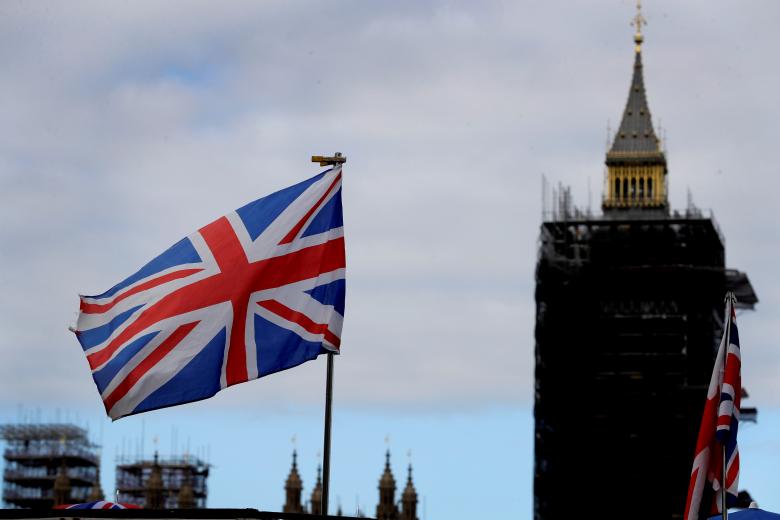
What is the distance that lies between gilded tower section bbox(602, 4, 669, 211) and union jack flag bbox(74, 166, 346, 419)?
114 meters

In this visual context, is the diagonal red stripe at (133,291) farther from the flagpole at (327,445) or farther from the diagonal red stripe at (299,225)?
the flagpole at (327,445)

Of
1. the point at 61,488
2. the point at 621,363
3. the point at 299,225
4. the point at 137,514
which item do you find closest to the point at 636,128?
the point at 621,363

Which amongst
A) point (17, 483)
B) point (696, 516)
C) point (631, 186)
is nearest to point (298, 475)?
point (631, 186)

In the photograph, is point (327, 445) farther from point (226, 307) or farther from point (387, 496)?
point (387, 496)

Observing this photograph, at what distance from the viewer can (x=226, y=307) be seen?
2539 cm

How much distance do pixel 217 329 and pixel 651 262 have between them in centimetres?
10385

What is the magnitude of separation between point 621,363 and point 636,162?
2445 cm

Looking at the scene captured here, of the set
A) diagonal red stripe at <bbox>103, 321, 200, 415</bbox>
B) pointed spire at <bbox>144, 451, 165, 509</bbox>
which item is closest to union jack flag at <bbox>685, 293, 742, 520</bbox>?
diagonal red stripe at <bbox>103, 321, 200, 415</bbox>

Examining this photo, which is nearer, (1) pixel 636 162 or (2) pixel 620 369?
(2) pixel 620 369

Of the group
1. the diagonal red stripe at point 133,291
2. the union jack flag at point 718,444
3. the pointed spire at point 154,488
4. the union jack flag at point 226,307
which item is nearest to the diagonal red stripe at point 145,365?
the union jack flag at point 226,307

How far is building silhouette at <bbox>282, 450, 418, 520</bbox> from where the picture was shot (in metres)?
146

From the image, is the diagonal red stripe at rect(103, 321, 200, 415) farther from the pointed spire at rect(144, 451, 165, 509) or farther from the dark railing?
the pointed spire at rect(144, 451, 165, 509)

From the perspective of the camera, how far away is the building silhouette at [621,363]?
4818 inches

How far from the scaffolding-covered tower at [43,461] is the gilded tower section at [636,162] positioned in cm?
7217
